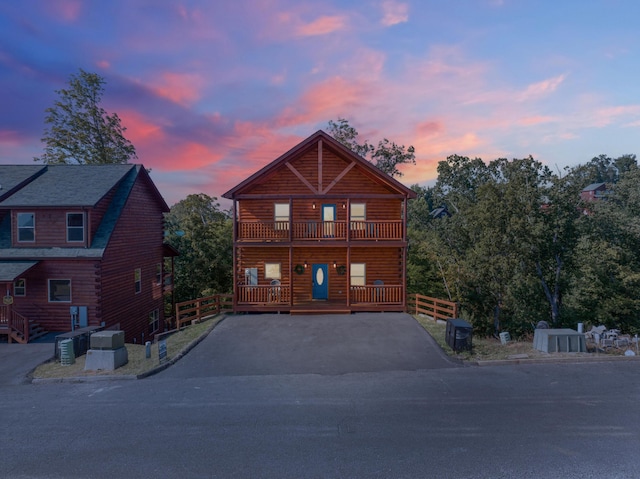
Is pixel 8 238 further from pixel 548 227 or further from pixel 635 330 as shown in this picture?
pixel 635 330

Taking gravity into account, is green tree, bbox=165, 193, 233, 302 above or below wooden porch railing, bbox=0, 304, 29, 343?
above

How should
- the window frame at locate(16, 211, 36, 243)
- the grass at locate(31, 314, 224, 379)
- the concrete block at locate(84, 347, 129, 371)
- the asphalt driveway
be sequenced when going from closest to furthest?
the grass at locate(31, 314, 224, 379) < the concrete block at locate(84, 347, 129, 371) < the asphalt driveway < the window frame at locate(16, 211, 36, 243)

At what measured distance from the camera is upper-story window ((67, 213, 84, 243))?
1875cm

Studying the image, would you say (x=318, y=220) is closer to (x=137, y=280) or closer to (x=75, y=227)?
(x=137, y=280)

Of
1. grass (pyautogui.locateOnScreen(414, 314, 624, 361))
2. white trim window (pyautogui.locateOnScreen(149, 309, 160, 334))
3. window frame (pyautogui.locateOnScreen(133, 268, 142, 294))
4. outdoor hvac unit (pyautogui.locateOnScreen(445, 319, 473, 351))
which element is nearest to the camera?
grass (pyautogui.locateOnScreen(414, 314, 624, 361))

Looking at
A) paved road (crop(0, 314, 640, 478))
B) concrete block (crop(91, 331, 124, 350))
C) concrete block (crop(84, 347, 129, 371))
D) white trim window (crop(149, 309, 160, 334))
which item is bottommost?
A: white trim window (crop(149, 309, 160, 334))

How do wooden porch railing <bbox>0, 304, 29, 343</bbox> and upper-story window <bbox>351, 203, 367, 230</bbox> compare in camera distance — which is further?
upper-story window <bbox>351, 203, 367, 230</bbox>

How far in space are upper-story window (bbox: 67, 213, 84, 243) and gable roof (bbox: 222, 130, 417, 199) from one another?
7216 millimetres

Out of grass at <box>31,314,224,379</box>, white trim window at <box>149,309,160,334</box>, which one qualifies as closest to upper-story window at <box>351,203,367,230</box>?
grass at <box>31,314,224,379</box>

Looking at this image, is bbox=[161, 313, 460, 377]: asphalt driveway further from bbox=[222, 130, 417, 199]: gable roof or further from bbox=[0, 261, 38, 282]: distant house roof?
bbox=[0, 261, 38, 282]: distant house roof

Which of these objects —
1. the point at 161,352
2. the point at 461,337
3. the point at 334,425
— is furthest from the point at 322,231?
the point at 334,425

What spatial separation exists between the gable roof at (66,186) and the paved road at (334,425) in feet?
34.8

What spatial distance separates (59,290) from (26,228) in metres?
3.64

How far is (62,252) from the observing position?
18.3 meters
